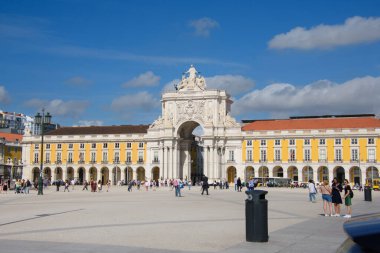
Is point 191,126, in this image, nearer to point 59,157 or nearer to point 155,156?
point 155,156

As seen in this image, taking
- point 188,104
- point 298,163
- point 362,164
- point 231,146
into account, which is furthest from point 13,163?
point 362,164

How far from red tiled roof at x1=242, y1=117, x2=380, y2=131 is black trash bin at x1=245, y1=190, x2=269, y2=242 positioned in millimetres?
80245

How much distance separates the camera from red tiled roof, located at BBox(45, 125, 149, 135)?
10550cm

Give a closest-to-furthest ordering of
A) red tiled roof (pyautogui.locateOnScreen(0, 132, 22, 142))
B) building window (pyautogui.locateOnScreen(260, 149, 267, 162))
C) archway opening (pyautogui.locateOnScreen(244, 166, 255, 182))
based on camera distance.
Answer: building window (pyautogui.locateOnScreen(260, 149, 267, 162)) → archway opening (pyautogui.locateOnScreen(244, 166, 255, 182)) → red tiled roof (pyautogui.locateOnScreen(0, 132, 22, 142))

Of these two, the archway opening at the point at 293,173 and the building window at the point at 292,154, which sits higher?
the building window at the point at 292,154

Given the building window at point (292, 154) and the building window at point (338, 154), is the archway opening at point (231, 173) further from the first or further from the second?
the building window at point (338, 154)

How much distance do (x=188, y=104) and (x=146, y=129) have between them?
12148 mm

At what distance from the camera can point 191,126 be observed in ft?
335

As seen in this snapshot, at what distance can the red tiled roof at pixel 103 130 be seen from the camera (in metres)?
106

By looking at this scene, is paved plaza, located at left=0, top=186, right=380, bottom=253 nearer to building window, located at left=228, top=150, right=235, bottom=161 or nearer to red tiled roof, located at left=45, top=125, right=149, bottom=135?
building window, located at left=228, top=150, right=235, bottom=161

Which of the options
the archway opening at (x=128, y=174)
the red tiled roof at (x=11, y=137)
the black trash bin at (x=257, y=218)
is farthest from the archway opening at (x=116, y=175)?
the black trash bin at (x=257, y=218)

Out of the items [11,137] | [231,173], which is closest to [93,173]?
[231,173]

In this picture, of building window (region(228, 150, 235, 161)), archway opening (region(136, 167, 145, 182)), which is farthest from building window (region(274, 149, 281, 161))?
archway opening (region(136, 167, 145, 182))

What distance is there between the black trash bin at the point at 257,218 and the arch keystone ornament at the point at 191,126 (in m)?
81.0
